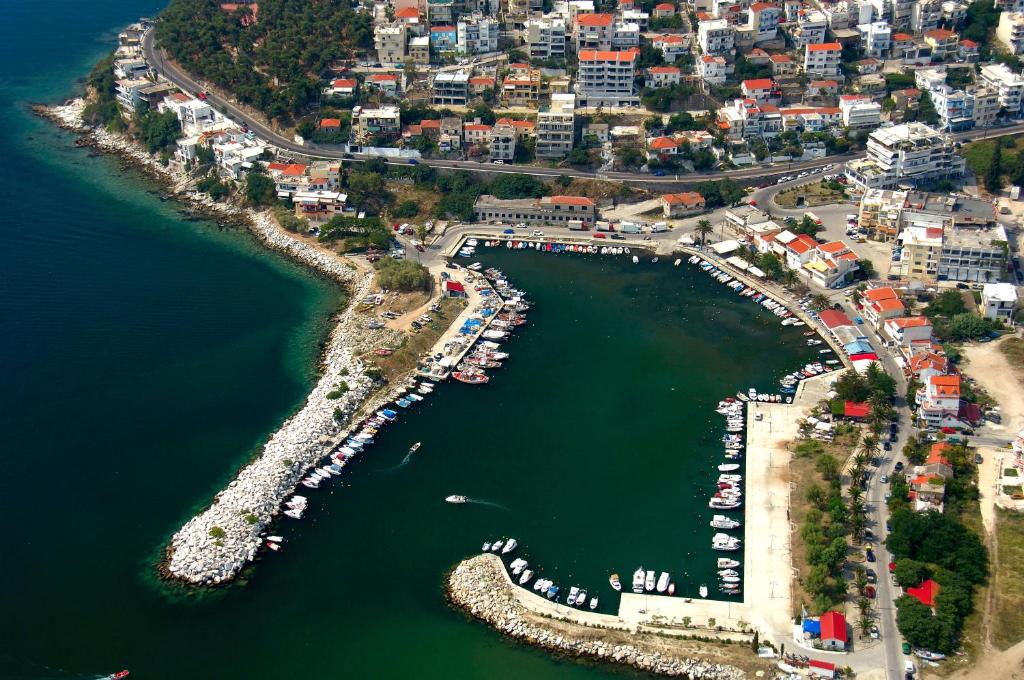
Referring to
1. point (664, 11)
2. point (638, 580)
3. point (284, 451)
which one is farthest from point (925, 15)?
point (284, 451)

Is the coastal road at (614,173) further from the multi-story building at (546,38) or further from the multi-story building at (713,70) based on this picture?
the multi-story building at (546,38)

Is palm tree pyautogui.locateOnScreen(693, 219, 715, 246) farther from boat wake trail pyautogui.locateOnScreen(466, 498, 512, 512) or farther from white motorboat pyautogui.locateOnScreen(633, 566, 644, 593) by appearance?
white motorboat pyautogui.locateOnScreen(633, 566, 644, 593)

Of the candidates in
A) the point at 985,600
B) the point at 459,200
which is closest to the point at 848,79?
the point at 459,200

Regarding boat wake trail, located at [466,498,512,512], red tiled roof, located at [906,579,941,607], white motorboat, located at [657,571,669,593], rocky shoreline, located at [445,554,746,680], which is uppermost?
red tiled roof, located at [906,579,941,607]

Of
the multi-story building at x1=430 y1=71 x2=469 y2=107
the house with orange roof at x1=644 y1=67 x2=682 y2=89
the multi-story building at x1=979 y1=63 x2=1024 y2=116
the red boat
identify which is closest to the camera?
the red boat

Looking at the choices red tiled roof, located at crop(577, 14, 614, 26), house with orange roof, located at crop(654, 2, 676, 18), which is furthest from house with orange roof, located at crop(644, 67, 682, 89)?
house with orange roof, located at crop(654, 2, 676, 18)

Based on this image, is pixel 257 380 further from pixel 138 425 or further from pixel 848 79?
pixel 848 79
